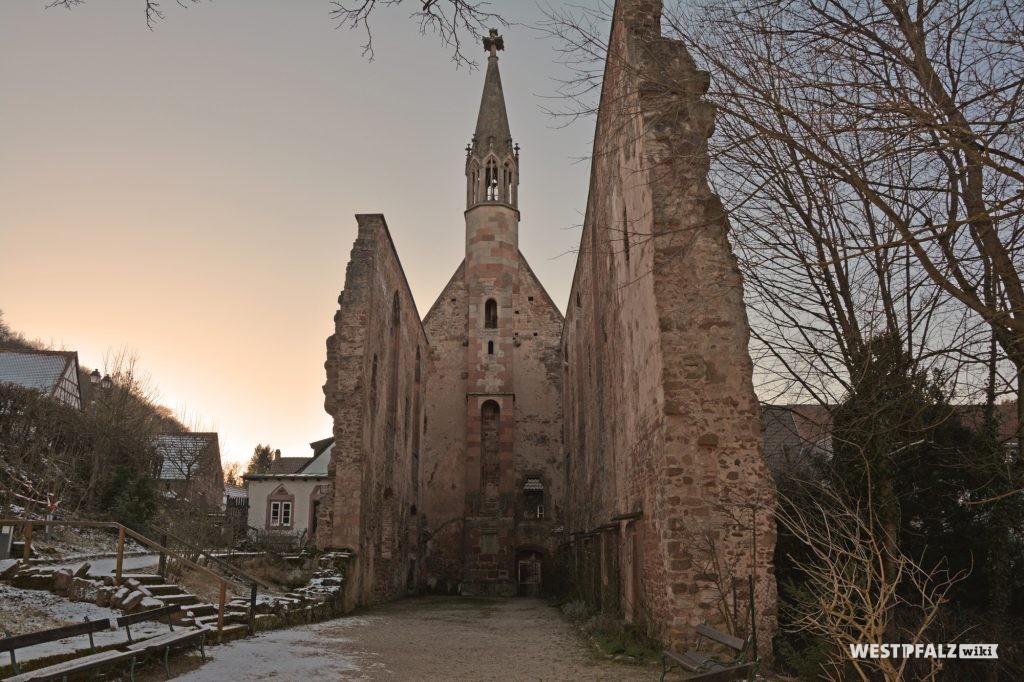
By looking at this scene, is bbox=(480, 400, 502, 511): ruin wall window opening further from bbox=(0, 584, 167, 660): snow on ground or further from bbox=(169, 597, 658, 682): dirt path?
bbox=(0, 584, 167, 660): snow on ground

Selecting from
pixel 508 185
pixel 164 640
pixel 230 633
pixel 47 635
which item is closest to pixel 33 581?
pixel 230 633

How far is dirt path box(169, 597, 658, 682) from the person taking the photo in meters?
8.18

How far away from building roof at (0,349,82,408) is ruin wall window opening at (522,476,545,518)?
19.0m

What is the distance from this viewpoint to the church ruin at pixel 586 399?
29.2ft

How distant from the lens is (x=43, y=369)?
32125mm

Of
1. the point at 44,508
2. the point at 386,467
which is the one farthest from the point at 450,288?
the point at 44,508

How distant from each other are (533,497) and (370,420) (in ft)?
34.3

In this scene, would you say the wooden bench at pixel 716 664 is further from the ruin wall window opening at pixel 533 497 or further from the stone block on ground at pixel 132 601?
the ruin wall window opening at pixel 533 497


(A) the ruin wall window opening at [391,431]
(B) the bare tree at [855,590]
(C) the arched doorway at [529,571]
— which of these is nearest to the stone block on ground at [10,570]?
(B) the bare tree at [855,590]

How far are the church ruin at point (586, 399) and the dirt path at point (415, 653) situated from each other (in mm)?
1081

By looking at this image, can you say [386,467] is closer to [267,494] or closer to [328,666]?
[328,666]

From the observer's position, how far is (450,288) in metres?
28.4

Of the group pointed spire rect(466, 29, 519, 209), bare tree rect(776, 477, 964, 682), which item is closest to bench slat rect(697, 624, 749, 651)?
bare tree rect(776, 477, 964, 682)

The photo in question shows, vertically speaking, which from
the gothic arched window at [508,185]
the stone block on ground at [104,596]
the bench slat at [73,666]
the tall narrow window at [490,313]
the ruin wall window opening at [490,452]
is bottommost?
the bench slat at [73,666]
